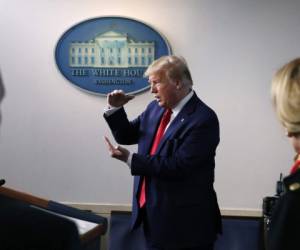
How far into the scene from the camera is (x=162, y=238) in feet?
6.24

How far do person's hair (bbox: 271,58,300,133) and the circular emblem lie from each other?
1.79 m

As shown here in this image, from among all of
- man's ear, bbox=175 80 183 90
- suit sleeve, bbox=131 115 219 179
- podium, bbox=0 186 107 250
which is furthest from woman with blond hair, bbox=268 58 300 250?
man's ear, bbox=175 80 183 90

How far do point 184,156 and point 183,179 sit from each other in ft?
0.36

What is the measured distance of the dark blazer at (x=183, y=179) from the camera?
184 cm

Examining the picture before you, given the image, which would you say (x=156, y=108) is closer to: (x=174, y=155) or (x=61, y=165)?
(x=174, y=155)

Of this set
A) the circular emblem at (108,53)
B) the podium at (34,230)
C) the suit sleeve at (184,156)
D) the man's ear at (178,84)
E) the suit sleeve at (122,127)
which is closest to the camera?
the podium at (34,230)

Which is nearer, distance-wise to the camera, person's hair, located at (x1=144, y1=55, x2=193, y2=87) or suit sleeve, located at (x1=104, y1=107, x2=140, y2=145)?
person's hair, located at (x1=144, y1=55, x2=193, y2=87)

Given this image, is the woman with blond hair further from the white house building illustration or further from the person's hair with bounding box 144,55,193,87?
the white house building illustration

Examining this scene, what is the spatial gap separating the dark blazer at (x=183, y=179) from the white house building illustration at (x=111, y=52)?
1.01m

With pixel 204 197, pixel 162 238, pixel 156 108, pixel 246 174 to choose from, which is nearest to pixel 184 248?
pixel 162 238

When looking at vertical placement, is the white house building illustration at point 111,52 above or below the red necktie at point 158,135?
above

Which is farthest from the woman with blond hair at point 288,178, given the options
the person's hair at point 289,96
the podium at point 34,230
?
the podium at point 34,230

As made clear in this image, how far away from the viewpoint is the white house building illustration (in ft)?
9.37

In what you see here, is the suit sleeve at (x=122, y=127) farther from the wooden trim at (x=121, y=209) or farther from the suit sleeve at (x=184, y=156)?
the wooden trim at (x=121, y=209)
